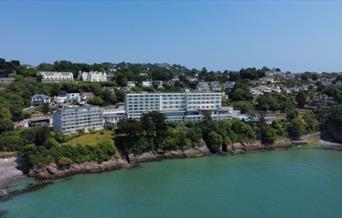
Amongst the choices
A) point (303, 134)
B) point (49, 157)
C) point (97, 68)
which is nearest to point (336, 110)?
point (303, 134)

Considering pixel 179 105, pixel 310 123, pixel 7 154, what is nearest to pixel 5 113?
pixel 7 154

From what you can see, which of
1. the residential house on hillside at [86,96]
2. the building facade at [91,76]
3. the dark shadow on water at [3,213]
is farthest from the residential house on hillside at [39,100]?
the dark shadow on water at [3,213]

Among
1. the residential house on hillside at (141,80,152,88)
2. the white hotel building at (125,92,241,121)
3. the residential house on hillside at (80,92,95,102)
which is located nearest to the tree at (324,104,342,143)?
the white hotel building at (125,92,241,121)

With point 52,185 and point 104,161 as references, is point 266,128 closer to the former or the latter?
point 104,161

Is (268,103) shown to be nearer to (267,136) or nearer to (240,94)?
(240,94)

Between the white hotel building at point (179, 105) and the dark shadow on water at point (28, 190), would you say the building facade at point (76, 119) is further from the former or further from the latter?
the dark shadow on water at point (28, 190)

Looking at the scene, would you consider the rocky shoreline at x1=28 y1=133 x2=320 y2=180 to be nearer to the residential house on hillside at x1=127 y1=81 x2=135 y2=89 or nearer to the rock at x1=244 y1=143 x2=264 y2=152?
the rock at x1=244 y1=143 x2=264 y2=152
